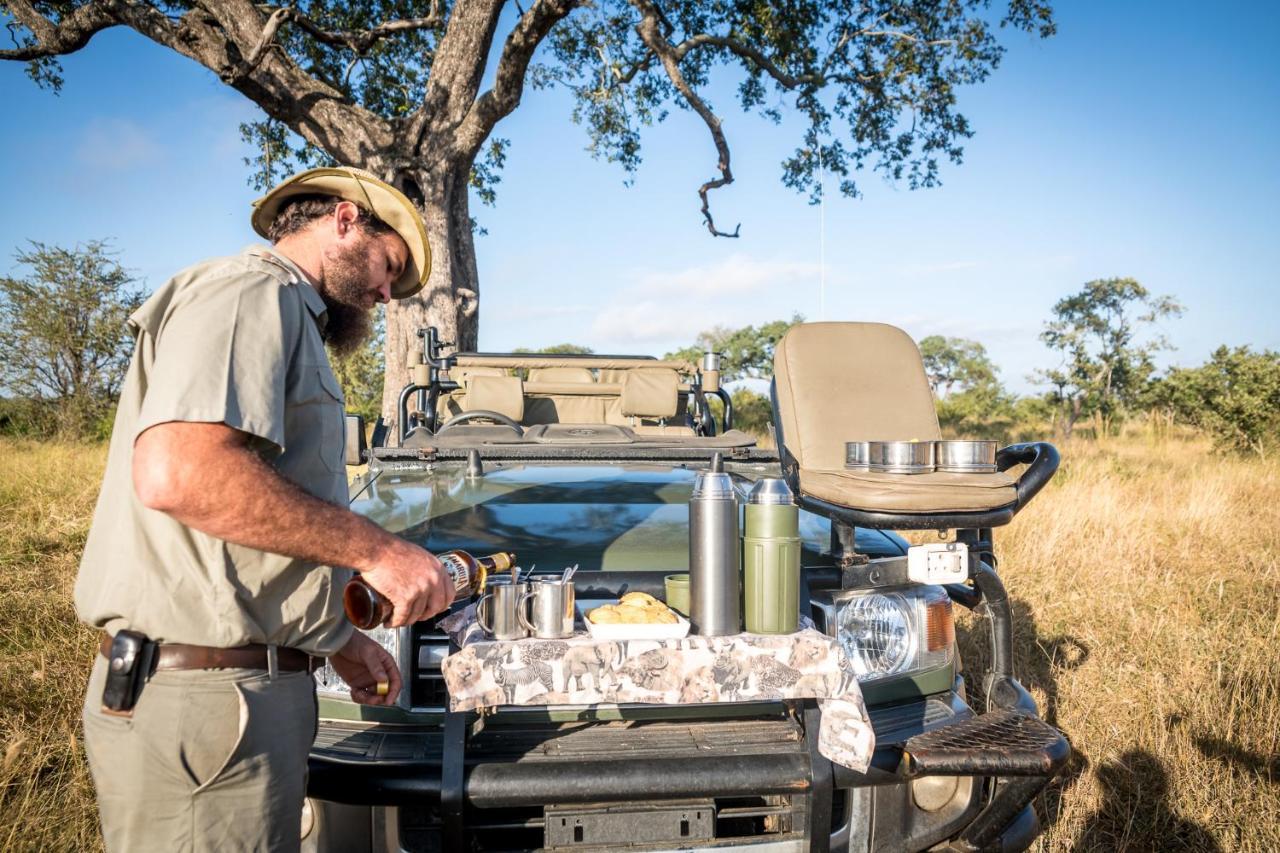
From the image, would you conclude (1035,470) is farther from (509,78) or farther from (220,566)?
(509,78)

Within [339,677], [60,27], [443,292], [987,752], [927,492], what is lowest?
[987,752]

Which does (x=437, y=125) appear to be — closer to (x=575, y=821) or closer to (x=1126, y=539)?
(x=1126, y=539)

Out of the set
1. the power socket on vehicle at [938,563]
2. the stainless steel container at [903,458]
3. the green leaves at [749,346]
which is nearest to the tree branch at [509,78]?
the stainless steel container at [903,458]

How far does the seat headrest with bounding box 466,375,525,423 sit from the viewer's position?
4324 millimetres

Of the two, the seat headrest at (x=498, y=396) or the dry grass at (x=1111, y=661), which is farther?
the seat headrest at (x=498, y=396)

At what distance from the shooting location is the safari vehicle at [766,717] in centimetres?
195

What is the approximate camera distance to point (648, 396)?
467 cm

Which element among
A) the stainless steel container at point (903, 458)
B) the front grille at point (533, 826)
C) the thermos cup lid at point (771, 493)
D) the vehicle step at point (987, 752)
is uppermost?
the stainless steel container at point (903, 458)

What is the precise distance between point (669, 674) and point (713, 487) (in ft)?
1.32

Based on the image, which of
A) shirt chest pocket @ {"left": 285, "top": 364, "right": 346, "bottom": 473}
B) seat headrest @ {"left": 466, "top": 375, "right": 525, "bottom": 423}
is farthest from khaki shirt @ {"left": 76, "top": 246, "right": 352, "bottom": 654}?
seat headrest @ {"left": 466, "top": 375, "right": 525, "bottom": 423}

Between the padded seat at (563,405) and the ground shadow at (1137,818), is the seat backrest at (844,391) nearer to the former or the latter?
the ground shadow at (1137,818)

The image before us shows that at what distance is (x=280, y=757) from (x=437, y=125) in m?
9.95

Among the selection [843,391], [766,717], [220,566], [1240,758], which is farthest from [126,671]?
[1240,758]

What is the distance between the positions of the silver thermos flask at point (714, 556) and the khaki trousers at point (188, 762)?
87 centimetres
